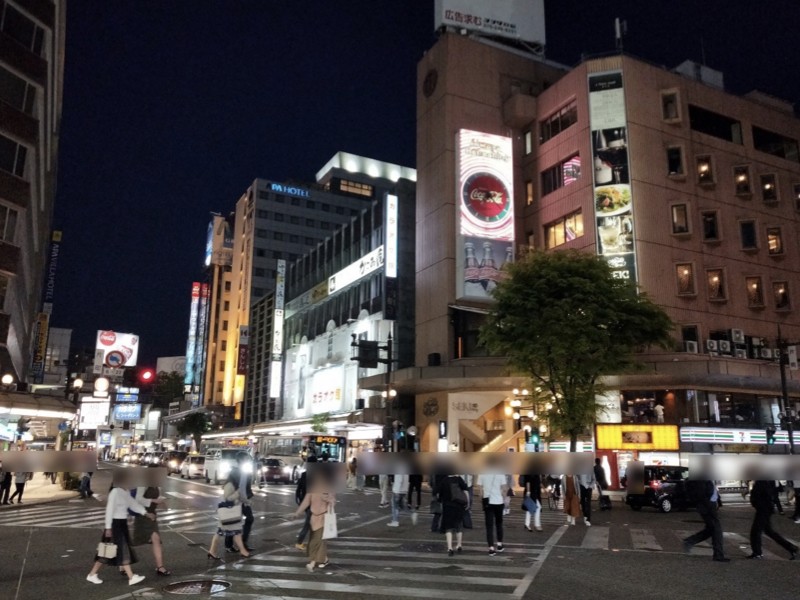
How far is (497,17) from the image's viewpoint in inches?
1900

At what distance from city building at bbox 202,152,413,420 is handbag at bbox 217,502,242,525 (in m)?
80.7

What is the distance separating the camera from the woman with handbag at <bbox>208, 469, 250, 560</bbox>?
39.1 ft

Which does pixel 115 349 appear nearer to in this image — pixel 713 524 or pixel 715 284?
pixel 713 524

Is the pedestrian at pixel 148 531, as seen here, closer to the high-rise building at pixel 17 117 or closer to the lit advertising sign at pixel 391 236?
the high-rise building at pixel 17 117

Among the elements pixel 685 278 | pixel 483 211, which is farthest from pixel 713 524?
pixel 483 211

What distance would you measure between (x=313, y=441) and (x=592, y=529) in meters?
24.6

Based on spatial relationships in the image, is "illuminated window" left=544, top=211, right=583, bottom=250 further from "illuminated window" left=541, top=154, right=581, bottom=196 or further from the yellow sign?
the yellow sign

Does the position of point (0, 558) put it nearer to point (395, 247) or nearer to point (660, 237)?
point (660, 237)

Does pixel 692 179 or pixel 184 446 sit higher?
pixel 692 179

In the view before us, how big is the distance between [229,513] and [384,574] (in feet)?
10.8

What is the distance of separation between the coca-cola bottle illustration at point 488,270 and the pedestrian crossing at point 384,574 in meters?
27.1

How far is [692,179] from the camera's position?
3934 cm

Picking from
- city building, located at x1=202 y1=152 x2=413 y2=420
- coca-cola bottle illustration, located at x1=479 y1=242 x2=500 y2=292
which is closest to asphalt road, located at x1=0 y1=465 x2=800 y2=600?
coca-cola bottle illustration, located at x1=479 y1=242 x2=500 y2=292

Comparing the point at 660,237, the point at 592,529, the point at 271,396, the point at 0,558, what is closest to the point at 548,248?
the point at 660,237
